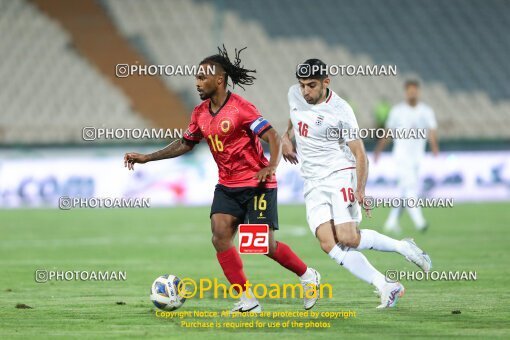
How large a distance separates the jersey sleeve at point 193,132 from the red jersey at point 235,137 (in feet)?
0.04

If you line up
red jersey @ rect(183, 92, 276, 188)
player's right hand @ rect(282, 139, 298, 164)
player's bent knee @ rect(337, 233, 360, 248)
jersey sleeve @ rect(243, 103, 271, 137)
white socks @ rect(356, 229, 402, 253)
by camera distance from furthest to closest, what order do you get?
player's right hand @ rect(282, 139, 298, 164)
white socks @ rect(356, 229, 402, 253)
player's bent knee @ rect(337, 233, 360, 248)
red jersey @ rect(183, 92, 276, 188)
jersey sleeve @ rect(243, 103, 271, 137)

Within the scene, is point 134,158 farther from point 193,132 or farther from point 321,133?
point 321,133

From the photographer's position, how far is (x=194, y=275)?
37.0 ft

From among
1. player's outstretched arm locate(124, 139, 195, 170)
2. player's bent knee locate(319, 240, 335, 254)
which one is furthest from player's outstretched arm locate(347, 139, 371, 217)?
player's outstretched arm locate(124, 139, 195, 170)

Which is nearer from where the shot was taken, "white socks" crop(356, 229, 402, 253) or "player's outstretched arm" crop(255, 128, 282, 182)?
"player's outstretched arm" crop(255, 128, 282, 182)

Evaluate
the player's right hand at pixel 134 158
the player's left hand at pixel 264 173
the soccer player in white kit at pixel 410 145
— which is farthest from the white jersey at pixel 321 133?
the soccer player in white kit at pixel 410 145

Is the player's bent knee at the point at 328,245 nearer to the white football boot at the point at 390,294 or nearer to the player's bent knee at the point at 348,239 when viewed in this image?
the player's bent knee at the point at 348,239

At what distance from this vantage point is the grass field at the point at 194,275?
738 cm

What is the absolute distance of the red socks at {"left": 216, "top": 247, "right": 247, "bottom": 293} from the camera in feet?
27.3

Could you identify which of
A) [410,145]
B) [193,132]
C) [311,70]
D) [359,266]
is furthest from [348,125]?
[410,145]

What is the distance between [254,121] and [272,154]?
0.33 m

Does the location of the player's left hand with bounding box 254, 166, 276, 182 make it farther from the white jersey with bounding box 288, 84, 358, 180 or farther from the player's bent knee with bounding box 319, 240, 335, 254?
the player's bent knee with bounding box 319, 240, 335, 254

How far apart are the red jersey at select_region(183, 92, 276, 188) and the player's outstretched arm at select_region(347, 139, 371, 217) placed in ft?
2.37

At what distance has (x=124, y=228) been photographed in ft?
61.2
